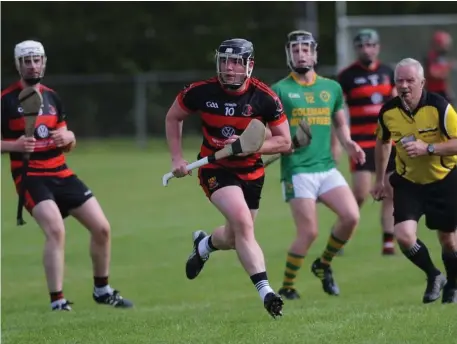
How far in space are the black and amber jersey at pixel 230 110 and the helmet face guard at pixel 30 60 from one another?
5.93 ft

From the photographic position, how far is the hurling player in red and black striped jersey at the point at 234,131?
345 inches

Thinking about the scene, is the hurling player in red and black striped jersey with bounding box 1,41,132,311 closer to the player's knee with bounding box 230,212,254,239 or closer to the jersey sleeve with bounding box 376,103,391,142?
the player's knee with bounding box 230,212,254,239

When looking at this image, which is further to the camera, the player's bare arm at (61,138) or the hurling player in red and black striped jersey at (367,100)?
the hurling player in red and black striped jersey at (367,100)

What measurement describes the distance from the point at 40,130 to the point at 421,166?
3.42 metres

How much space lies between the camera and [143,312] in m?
10.1

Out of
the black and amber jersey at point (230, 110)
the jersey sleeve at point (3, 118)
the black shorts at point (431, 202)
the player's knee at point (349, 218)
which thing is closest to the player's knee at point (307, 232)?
the player's knee at point (349, 218)

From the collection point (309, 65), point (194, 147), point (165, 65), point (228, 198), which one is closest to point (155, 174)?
point (194, 147)

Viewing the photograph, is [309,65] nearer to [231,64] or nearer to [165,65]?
[231,64]

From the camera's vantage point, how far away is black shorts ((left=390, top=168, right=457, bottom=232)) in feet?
31.0

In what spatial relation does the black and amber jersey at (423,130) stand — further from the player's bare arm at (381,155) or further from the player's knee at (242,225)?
the player's knee at (242,225)

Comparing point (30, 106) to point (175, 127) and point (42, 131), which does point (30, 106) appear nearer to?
point (42, 131)

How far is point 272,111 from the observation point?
9.09m

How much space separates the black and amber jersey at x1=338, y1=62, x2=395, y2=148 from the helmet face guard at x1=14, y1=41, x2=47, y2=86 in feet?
14.7

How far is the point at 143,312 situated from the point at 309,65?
9.38 ft
